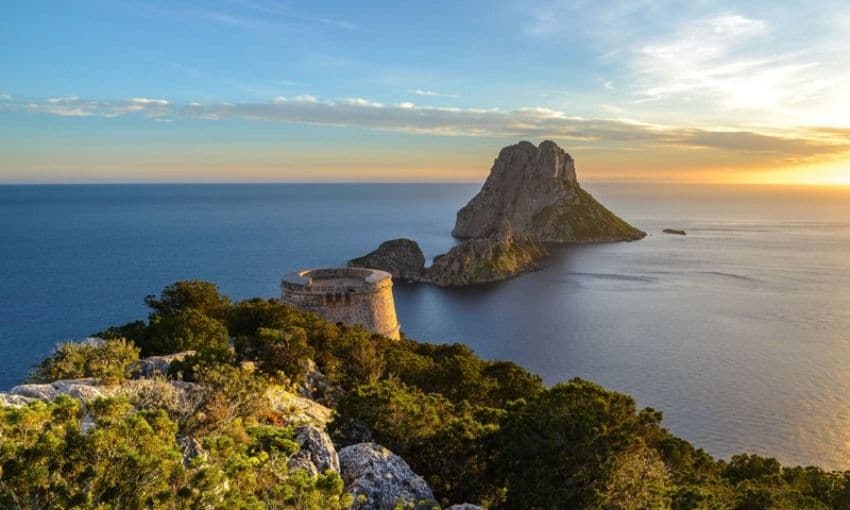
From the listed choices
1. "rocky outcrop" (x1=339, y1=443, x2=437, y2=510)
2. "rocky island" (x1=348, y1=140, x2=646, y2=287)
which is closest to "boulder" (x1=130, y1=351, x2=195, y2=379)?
"rocky outcrop" (x1=339, y1=443, x2=437, y2=510)

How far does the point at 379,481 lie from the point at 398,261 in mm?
107837

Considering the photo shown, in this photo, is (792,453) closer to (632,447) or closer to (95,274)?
(632,447)

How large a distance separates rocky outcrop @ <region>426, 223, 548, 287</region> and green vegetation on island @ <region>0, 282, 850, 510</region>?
276 feet

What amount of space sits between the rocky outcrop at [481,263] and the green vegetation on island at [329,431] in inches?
3313

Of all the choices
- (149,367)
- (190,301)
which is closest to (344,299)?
(190,301)

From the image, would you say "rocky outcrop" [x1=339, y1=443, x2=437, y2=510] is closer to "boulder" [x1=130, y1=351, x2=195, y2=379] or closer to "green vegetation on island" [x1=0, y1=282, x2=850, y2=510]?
"green vegetation on island" [x1=0, y1=282, x2=850, y2=510]

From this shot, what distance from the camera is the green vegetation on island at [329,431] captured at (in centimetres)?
819

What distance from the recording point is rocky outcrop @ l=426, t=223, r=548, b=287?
376ft

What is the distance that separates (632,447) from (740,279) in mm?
113396

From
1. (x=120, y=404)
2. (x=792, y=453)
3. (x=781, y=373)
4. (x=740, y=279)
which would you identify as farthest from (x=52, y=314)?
(x=740, y=279)

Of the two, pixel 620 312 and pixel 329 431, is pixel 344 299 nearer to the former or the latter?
pixel 329 431

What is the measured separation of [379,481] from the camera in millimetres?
12320

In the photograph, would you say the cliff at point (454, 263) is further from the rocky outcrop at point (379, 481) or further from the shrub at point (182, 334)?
the rocky outcrop at point (379, 481)

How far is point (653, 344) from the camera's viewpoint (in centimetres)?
7262
